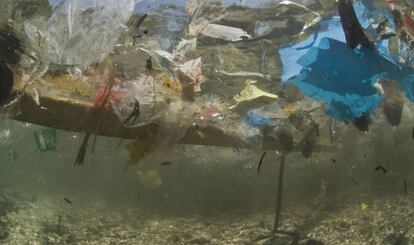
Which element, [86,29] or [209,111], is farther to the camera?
[209,111]

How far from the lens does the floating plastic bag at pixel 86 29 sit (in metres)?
4.33

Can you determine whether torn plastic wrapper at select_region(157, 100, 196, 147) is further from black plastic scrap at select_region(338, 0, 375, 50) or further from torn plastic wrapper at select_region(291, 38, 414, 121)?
black plastic scrap at select_region(338, 0, 375, 50)

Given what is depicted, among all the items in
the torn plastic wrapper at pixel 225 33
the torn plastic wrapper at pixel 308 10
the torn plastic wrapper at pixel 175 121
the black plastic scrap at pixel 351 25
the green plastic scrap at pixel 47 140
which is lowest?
the green plastic scrap at pixel 47 140

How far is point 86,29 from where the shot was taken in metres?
4.32

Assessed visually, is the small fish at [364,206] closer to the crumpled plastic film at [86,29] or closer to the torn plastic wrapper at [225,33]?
the torn plastic wrapper at [225,33]

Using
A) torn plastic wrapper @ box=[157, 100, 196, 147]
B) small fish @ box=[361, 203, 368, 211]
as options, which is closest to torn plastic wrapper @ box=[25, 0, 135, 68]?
torn plastic wrapper @ box=[157, 100, 196, 147]

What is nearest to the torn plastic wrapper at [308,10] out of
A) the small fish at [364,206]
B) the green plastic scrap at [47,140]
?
the green plastic scrap at [47,140]

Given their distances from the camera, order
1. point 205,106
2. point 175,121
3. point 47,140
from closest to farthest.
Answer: point 175,121 < point 47,140 < point 205,106

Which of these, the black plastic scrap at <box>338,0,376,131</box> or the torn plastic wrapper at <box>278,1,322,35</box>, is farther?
the torn plastic wrapper at <box>278,1,322,35</box>

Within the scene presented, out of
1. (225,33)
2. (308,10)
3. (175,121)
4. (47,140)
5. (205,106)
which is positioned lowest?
(47,140)

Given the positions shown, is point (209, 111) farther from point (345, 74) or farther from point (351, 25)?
point (351, 25)

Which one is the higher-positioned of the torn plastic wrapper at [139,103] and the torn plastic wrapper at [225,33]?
the torn plastic wrapper at [225,33]

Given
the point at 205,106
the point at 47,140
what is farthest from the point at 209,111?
the point at 47,140

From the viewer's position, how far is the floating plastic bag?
433 centimetres
